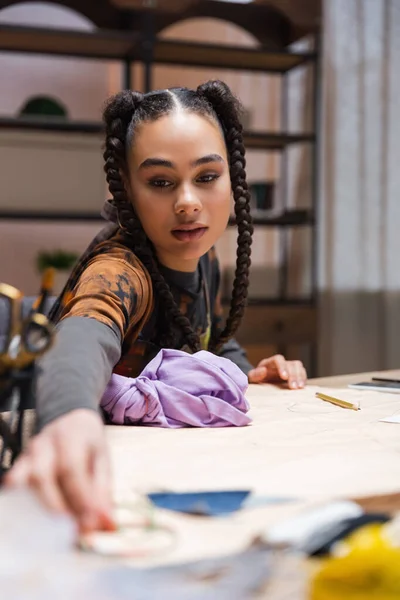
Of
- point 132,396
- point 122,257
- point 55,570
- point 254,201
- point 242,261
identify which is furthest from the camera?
point 254,201

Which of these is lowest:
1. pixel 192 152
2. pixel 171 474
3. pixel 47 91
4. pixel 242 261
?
pixel 171 474

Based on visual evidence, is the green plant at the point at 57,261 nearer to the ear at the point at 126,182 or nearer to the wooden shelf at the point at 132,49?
the wooden shelf at the point at 132,49

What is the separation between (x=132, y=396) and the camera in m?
0.90

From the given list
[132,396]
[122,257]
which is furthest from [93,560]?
[122,257]

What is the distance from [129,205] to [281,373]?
0.37 metres

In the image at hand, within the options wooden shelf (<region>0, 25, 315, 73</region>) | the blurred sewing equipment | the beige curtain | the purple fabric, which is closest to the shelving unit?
wooden shelf (<region>0, 25, 315, 73</region>)

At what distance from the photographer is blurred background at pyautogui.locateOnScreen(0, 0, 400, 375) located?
3330 millimetres

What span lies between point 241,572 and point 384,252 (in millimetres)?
3239

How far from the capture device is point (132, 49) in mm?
3242

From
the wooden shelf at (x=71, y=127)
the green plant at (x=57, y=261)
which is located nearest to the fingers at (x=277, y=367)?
the wooden shelf at (x=71, y=127)

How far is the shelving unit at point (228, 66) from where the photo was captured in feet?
10.3

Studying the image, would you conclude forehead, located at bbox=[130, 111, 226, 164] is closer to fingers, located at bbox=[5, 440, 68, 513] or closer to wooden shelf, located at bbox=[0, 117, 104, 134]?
fingers, located at bbox=[5, 440, 68, 513]

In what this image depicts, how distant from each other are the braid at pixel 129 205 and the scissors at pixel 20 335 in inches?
22.9

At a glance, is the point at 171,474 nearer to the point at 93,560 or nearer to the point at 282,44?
the point at 93,560
